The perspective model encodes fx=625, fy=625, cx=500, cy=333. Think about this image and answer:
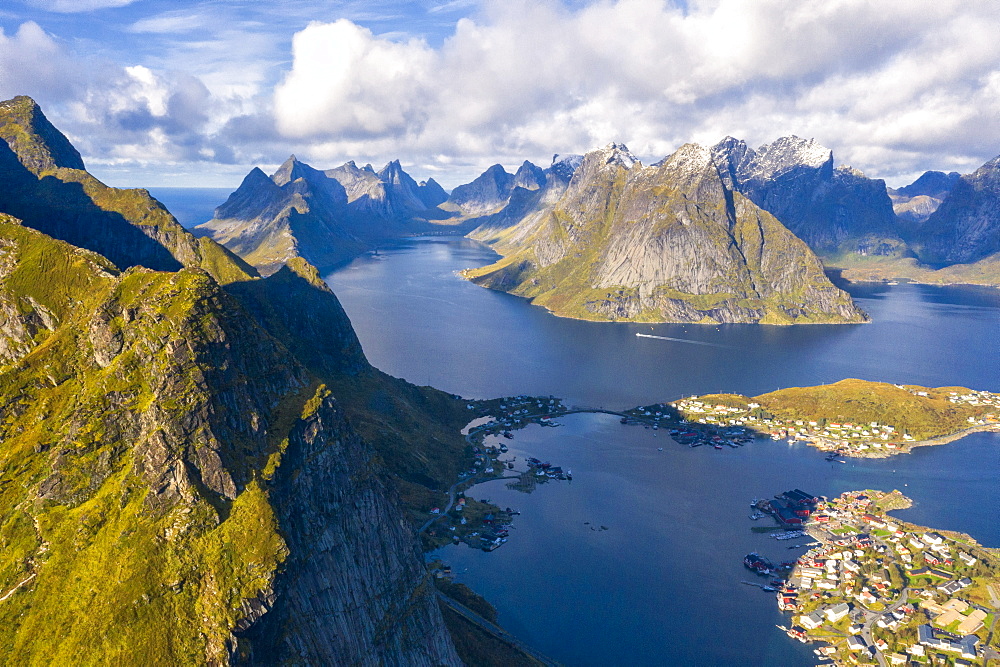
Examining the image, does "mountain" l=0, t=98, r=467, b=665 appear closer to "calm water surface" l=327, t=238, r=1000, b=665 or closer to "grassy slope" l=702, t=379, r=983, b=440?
"calm water surface" l=327, t=238, r=1000, b=665

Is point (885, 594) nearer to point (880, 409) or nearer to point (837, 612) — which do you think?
point (837, 612)

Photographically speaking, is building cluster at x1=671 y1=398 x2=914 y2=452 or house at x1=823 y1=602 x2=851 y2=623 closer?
house at x1=823 y1=602 x2=851 y2=623

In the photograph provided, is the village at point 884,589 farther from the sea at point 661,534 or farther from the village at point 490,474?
the village at point 490,474

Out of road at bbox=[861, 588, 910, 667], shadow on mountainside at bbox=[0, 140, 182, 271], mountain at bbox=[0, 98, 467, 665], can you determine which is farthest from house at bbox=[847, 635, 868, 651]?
shadow on mountainside at bbox=[0, 140, 182, 271]

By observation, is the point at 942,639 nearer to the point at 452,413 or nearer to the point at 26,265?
the point at 452,413

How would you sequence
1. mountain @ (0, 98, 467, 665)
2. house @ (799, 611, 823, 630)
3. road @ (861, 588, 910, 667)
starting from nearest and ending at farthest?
mountain @ (0, 98, 467, 665), road @ (861, 588, 910, 667), house @ (799, 611, 823, 630)

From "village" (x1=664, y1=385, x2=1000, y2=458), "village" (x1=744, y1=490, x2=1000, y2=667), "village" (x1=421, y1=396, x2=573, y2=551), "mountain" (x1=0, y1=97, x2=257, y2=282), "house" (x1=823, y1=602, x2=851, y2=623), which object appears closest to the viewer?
"village" (x1=744, y1=490, x2=1000, y2=667)

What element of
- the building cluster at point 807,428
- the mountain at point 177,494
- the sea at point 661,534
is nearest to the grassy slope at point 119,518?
the mountain at point 177,494

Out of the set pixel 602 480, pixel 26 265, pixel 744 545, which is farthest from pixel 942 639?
pixel 26 265
